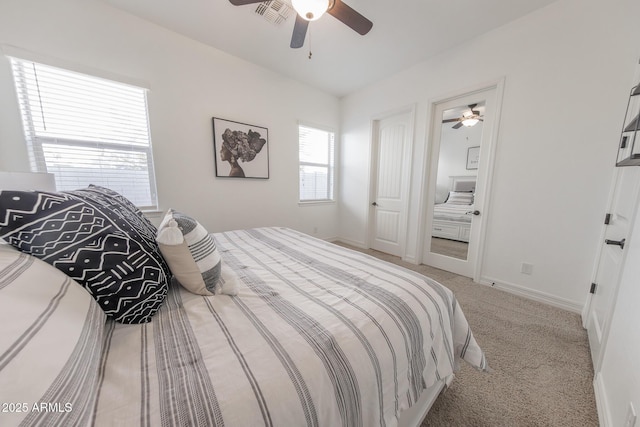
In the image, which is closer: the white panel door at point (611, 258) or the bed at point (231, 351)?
the bed at point (231, 351)

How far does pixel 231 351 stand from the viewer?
0.64 meters

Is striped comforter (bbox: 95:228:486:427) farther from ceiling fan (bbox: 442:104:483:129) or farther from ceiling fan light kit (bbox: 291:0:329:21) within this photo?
ceiling fan (bbox: 442:104:483:129)

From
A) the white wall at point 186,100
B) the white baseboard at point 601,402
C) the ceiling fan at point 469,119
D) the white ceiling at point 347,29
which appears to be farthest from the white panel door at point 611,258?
the white wall at point 186,100

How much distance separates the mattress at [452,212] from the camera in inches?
104

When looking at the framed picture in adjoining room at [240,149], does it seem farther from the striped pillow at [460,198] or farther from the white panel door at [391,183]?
the striped pillow at [460,198]

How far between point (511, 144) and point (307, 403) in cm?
287

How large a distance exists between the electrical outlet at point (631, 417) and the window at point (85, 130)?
11.5ft

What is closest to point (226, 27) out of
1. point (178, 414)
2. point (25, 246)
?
point (25, 246)

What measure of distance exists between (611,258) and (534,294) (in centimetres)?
83

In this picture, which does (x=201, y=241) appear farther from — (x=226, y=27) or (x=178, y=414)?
(x=226, y=27)

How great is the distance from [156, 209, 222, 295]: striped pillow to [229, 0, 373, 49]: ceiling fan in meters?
1.60

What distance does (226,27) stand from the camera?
2215mm

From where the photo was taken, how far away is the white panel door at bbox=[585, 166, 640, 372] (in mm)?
1277

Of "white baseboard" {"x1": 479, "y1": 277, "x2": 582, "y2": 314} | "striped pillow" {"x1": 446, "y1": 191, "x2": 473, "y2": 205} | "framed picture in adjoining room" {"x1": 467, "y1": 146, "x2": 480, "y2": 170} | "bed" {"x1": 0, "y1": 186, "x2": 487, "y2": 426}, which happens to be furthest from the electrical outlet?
"framed picture in adjoining room" {"x1": 467, "y1": 146, "x2": 480, "y2": 170}
